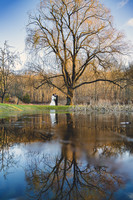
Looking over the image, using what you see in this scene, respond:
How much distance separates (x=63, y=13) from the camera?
23875 millimetres

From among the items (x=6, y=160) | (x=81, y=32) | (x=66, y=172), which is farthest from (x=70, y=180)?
(x=81, y=32)

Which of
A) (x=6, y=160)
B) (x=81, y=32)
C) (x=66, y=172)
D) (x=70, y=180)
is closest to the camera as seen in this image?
(x=70, y=180)

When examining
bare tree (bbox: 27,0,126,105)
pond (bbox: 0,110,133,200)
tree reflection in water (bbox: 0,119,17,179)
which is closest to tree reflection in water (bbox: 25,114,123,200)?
pond (bbox: 0,110,133,200)

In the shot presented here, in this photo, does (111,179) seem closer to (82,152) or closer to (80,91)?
(82,152)

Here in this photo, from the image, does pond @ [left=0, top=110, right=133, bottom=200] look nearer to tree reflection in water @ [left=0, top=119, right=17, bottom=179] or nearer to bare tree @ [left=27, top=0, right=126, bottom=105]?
tree reflection in water @ [left=0, top=119, right=17, bottom=179]

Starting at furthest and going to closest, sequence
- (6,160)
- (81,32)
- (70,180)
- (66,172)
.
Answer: (81,32) < (6,160) < (66,172) < (70,180)

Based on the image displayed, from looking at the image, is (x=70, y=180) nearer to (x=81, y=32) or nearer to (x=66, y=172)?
(x=66, y=172)

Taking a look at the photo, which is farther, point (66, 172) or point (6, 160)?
point (6, 160)

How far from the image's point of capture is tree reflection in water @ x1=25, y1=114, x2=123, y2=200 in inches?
80.4

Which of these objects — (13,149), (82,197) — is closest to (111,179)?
(82,197)

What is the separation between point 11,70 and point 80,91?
30420 millimetres

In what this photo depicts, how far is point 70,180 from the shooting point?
2359mm

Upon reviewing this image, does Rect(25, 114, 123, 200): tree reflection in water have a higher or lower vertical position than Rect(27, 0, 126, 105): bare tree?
lower

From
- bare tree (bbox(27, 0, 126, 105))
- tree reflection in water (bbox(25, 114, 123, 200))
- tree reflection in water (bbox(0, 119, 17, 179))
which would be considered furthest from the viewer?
bare tree (bbox(27, 0, 126, 105))
